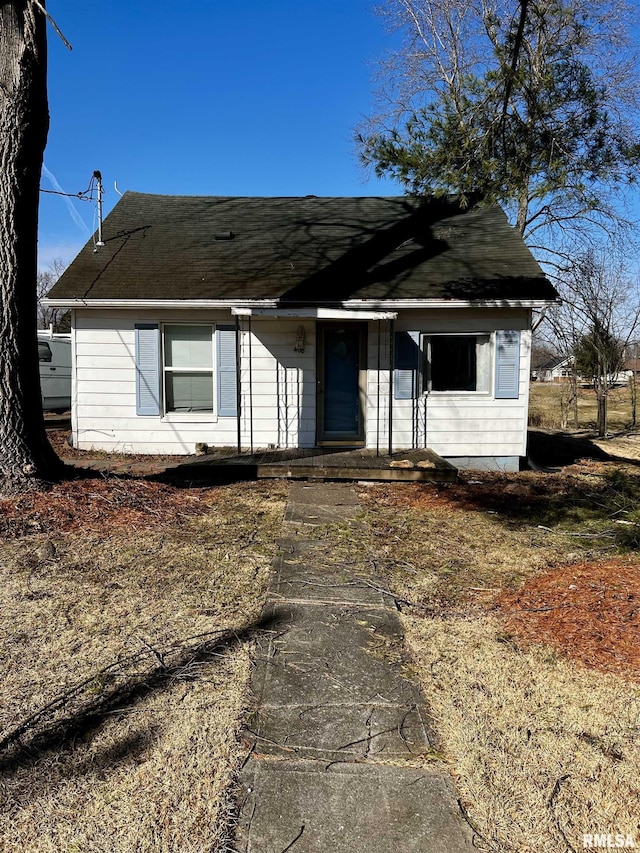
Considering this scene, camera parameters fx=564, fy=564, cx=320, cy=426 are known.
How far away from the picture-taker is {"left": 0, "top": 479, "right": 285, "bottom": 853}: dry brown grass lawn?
2.00m

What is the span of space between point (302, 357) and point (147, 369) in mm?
2607

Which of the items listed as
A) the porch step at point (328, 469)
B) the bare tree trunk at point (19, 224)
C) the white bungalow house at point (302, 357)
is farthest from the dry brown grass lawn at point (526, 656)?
the bare tree trunk at point (19, 224)

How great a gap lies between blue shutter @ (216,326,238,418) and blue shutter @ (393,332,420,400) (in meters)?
2.69

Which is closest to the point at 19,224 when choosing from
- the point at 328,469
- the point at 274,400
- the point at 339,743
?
the point at 274,400

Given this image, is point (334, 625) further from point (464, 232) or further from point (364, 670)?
point (464, 232)

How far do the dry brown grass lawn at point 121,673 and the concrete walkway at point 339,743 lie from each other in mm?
150

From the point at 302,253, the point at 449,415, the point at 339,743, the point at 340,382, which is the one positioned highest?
the point at 302,253

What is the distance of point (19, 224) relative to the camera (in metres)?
5.97

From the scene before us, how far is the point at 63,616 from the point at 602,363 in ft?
49.9

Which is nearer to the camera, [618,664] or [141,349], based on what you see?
[618,664]

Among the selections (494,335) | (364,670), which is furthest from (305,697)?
(494,335)

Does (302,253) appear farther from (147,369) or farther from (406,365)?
(147,369)

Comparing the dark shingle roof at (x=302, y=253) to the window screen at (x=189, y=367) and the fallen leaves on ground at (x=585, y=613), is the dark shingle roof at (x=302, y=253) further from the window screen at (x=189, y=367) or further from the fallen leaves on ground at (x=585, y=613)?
the fallen leaves on ground at (x=585, y=613)

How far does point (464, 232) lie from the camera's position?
11242mm
